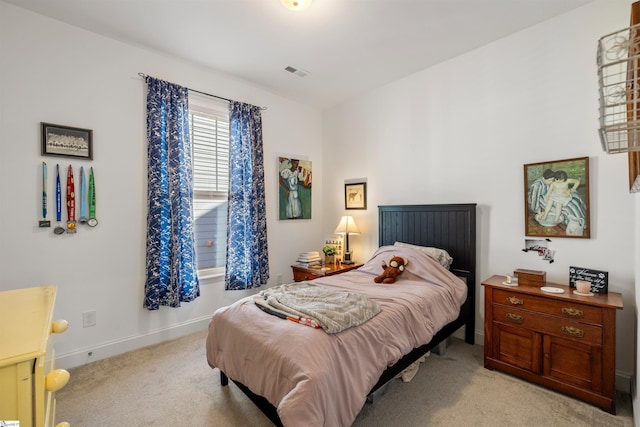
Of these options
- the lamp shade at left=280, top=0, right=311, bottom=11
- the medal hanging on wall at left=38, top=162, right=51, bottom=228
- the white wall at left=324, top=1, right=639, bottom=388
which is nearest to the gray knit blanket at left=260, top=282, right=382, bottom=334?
the white wall at left=324, top=1, right=639, bottom=388

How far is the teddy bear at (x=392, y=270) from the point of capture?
265 cm

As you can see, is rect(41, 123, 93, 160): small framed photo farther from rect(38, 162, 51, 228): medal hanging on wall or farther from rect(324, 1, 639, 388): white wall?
rect(324, 1, 639, 388): white wall

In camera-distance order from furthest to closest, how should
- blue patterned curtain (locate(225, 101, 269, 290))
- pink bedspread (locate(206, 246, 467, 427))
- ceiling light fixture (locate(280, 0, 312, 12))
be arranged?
blue patterned curtain (locate(225, 101, 269, 290)) < ceiling light fixture (locate(280, 0, 312, 12)) < pink bedspread (locate(206, 246, 467, 427))

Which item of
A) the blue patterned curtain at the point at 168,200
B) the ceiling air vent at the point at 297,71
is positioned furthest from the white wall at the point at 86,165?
the ceiling air vent at the point at 297,71

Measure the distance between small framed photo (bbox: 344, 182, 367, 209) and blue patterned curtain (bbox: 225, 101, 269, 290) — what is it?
1.19m

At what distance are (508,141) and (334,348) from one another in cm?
242

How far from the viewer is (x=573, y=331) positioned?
76.0 inches

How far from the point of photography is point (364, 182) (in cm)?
383

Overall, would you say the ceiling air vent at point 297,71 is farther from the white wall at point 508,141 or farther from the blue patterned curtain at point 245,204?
the white wall at point 508,141

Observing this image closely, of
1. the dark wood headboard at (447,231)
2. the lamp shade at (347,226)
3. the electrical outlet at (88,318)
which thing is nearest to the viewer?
the electrical outlet at (88,318)

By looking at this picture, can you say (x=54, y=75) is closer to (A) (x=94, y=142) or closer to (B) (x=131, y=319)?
(A) (x=94, y=142)

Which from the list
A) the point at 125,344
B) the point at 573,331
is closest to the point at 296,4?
the point at 573,331

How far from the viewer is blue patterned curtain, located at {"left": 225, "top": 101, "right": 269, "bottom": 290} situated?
131 inches

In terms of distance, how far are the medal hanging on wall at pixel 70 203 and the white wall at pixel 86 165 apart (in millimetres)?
87
